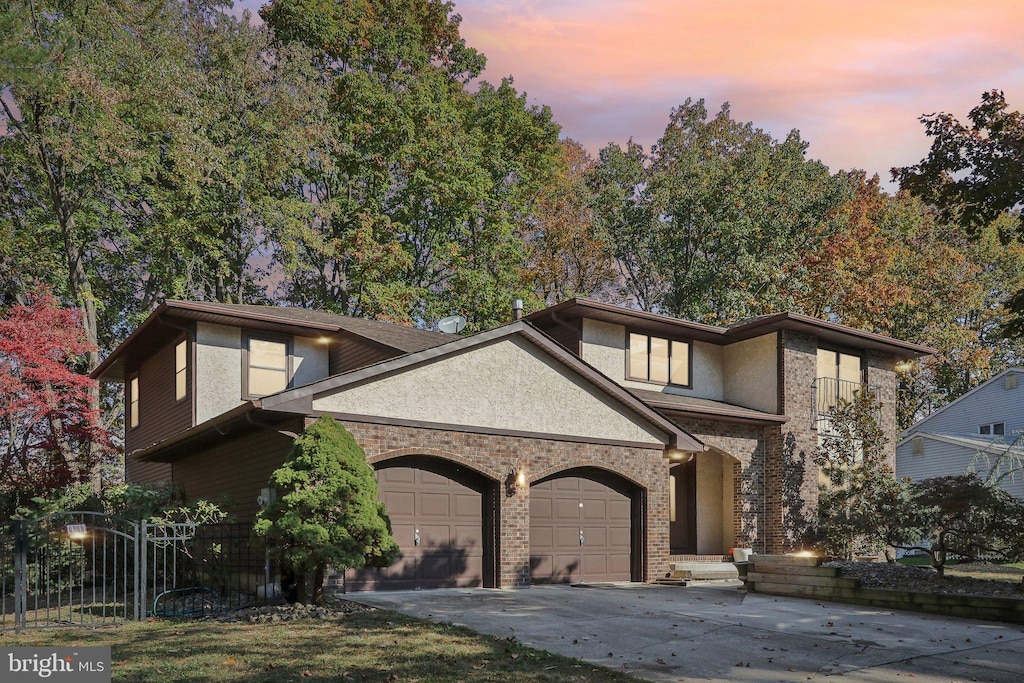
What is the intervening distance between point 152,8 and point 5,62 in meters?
18.4

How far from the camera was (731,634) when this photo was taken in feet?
39.5

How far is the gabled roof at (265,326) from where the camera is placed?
19.8 m

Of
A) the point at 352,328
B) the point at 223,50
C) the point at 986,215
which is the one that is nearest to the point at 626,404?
the point at 352,328

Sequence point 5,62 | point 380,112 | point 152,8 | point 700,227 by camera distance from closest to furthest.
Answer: point 5,62
point 152,8
point 380,112
point 700,227

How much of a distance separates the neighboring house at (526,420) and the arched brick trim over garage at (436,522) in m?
0.03

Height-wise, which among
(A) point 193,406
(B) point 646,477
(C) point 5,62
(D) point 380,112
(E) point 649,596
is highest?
(D) point 380,112

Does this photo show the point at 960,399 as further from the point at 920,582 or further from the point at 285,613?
the point at 285,613

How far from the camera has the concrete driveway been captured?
9.77 meters

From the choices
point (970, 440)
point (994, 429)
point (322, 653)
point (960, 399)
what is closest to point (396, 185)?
point (970, 440)

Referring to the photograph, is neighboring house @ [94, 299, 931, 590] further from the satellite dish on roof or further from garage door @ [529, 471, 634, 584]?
the satellite dish on roof

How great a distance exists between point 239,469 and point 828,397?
16828 millimetres

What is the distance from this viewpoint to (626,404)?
1970 cm

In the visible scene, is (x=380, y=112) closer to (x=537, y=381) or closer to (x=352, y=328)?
(x=352, y=328)

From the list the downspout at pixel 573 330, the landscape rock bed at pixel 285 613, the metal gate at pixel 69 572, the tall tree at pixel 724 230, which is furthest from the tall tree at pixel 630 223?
the landscape rock bed at pixel 285 613
